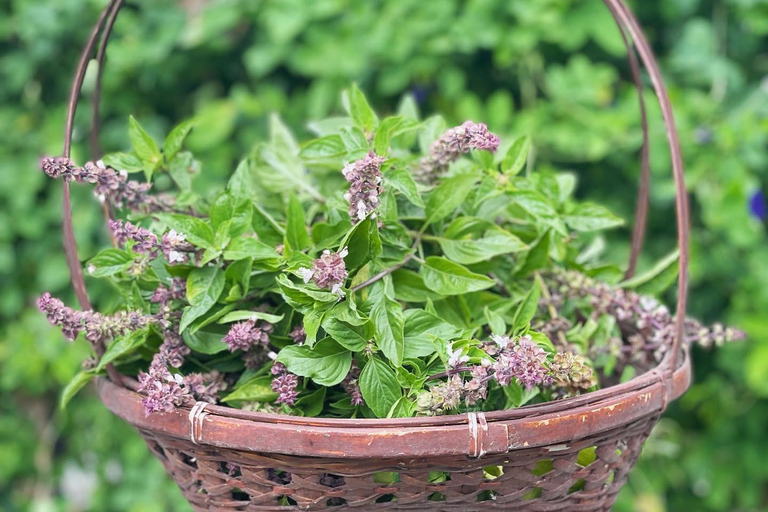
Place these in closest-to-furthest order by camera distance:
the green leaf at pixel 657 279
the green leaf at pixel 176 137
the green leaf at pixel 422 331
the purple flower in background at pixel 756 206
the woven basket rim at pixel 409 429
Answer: the woven basket rim at pixel 409 429 → the green leaf at pixel 422 331 → the green leaf at pixel 176 137 → the green leaf at pixel 657 279 → the purple flower in background at pixel 756 206

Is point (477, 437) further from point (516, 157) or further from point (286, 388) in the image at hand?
point (516, 157)

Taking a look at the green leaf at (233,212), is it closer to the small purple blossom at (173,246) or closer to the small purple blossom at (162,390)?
the small purple blossom at (173,246)

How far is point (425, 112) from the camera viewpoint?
1816mm

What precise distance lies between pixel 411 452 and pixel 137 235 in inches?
12.9

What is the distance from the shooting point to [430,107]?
1.81 m

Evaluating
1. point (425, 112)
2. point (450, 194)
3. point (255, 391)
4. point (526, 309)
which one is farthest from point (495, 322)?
point (425, 112)

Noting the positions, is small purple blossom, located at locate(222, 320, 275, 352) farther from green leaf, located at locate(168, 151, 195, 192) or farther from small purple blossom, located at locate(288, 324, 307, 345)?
green leaf, located at locate(168, 151, 195, 192)

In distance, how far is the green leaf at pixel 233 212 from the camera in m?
0.75

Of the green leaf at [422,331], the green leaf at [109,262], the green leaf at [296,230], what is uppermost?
the green leaf at [109,262]

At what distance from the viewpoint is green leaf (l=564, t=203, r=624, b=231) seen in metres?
0.90

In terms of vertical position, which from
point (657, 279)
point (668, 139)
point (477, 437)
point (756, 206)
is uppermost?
point (668, 139)

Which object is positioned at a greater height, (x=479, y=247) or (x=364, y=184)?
(x=364, y=184)


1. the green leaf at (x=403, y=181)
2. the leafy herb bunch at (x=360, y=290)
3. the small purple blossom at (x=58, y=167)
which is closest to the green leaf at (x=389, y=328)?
the leafy herb bunch at (x=360, y=290)

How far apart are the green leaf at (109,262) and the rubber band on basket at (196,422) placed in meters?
0.17
